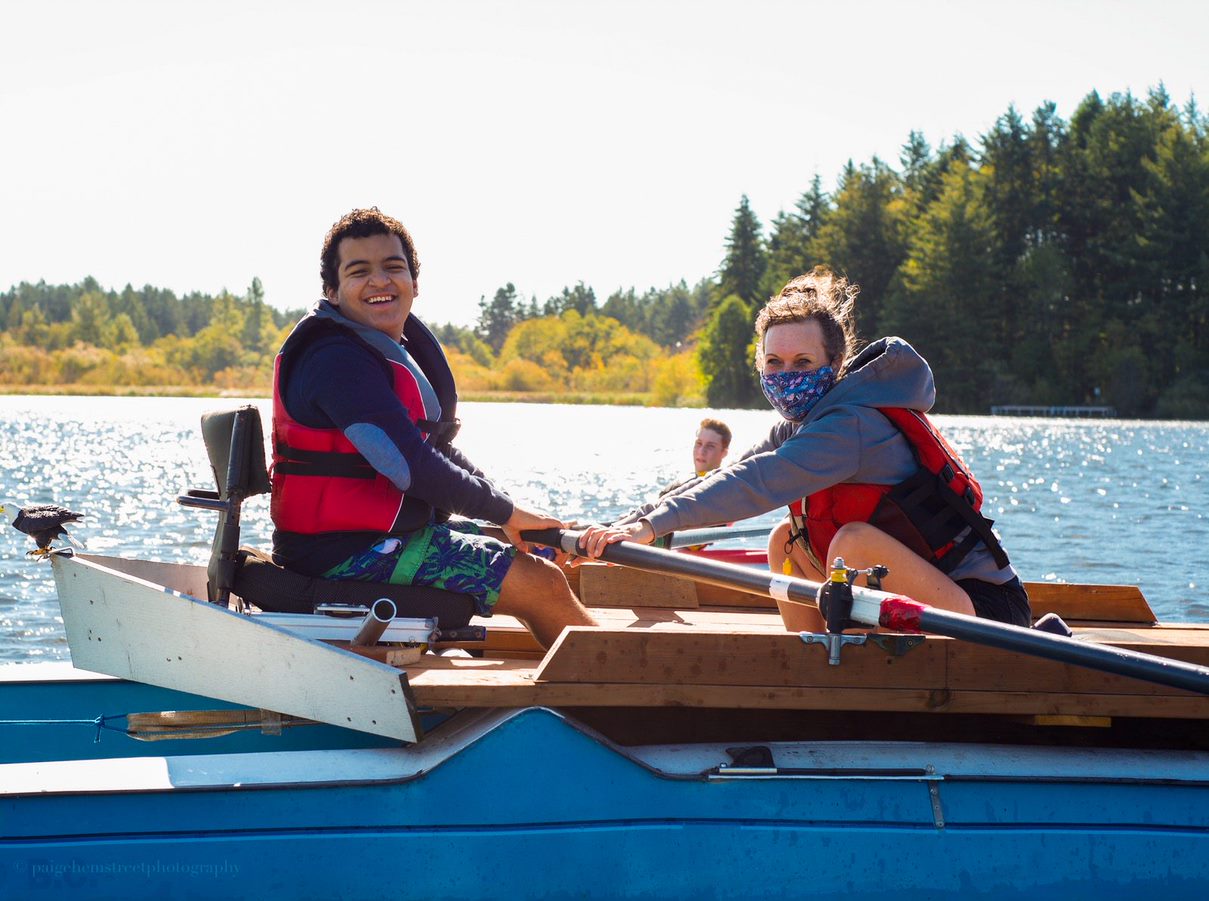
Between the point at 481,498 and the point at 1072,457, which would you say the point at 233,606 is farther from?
the point at 1072,457

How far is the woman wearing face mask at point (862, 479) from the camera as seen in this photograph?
388cm

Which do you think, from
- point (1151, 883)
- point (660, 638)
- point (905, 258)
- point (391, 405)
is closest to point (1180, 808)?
point (1151, 883)

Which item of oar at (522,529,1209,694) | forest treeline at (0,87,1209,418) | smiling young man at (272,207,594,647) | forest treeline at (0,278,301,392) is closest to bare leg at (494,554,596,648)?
smiling young man at (272,207,594,647)

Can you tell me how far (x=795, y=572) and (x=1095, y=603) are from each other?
51.7 inches

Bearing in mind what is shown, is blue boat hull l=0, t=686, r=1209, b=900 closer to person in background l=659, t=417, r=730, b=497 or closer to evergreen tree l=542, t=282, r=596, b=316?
person in background l=659, t=417, r=730, b=497

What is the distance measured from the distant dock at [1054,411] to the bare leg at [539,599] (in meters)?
66.9

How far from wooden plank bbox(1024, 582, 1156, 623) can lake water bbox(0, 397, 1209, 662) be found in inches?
128

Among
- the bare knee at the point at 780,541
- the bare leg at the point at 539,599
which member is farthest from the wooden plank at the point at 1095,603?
the bare leg at the point at 539,599

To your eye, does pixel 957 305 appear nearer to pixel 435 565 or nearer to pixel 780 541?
pixel 780 541

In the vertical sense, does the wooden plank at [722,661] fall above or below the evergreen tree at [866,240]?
below

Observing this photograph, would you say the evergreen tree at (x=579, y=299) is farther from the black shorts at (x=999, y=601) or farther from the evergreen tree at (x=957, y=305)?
the black shorts at (x=999, y=601)

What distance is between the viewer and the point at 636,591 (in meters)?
5.27

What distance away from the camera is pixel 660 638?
3.52 m

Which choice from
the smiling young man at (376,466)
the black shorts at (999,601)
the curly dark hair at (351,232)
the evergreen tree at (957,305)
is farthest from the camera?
the evergreen tree at (957,305)
